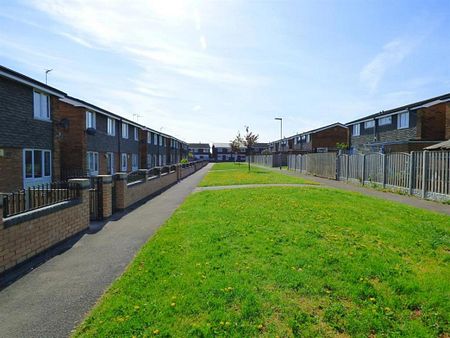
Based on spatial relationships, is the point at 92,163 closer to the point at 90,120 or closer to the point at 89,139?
the point at 89,139

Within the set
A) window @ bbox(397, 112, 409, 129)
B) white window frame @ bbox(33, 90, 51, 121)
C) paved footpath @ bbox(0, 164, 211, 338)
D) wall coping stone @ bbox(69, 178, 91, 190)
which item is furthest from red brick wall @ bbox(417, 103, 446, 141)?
white window frame @ bbox(33, 90, 51, 121)

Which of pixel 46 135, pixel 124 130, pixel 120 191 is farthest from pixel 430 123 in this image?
pixel 46 135

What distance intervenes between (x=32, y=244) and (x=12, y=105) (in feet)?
33.4

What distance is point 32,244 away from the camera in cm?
608

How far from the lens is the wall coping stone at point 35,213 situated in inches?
214

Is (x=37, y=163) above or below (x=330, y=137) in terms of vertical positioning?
below

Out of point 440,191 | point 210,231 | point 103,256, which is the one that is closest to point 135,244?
point 103,256

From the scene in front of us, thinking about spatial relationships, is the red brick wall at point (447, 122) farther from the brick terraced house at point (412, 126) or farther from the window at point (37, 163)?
the window at point (37, 163)

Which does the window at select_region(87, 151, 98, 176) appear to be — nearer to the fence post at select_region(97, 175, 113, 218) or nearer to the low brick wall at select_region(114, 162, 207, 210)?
the low brick wall at select_region(114, 162, 207, 210)

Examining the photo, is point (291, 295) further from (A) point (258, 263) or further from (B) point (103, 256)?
(B) point (103, 256)

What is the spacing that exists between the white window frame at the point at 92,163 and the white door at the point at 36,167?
5.05 metres

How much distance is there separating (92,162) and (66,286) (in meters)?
19.1

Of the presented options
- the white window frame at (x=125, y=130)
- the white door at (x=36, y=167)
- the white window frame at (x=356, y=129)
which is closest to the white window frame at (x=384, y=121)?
the white window frame at (x=356, y=129)

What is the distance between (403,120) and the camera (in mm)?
26828
